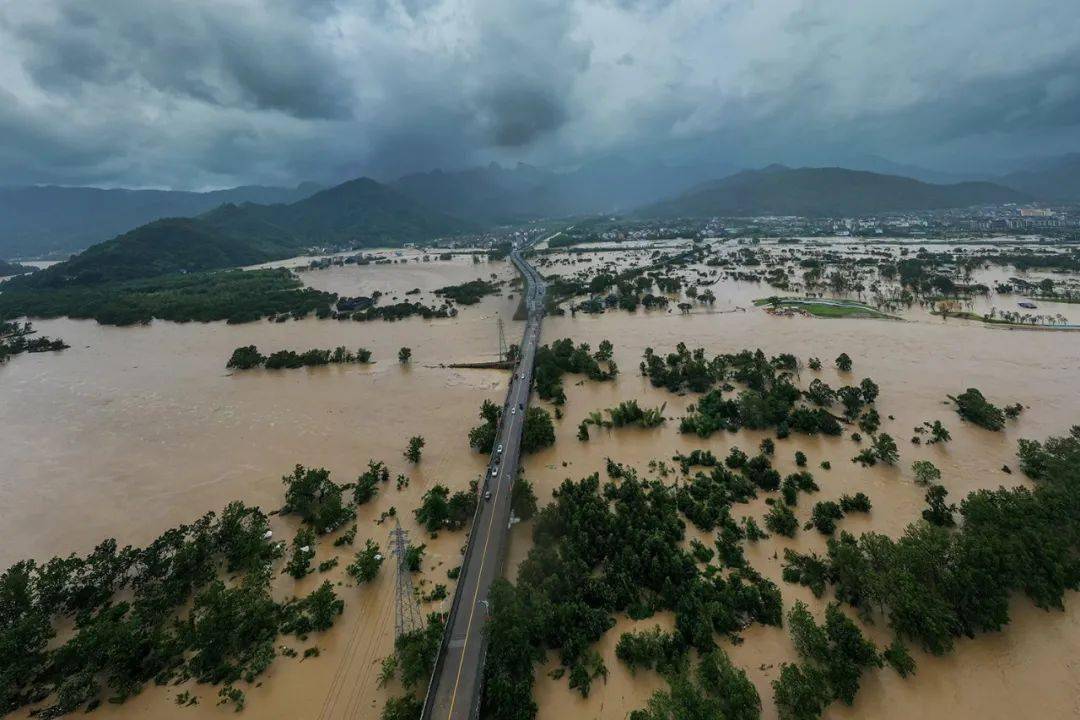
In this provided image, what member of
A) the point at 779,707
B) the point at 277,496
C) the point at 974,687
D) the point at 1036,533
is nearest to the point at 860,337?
the point at 1036,533

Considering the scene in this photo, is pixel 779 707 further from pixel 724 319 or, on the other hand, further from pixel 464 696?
pixel 724 319

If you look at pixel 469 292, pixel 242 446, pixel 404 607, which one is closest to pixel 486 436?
pixel 404 607

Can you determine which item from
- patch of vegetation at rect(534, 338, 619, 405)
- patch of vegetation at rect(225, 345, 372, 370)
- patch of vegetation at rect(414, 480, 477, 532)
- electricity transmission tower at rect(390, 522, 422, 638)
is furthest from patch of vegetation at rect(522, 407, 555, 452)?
patch of vegetation at rect(225, 345, 372, 370)

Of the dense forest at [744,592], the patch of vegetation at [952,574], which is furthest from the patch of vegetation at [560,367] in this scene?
the patch of vegetation at [952,574]

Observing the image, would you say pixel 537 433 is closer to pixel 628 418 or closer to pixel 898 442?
pixel 628 418

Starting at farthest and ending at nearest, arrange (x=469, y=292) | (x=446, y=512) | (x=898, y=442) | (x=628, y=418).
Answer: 1. (x=469, y=292)
2. (x=628, y=418)
3. (x=898, y=442)
4. (x=446, y=512)

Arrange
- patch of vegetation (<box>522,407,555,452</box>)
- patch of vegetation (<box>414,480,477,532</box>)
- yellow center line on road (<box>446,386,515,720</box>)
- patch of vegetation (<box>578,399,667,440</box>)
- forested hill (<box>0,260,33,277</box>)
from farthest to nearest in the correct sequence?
forested hill (<box>0,260,33,277</box>) < patch of vegetation (<box>578,399,667,440</box>) < patch of vegetation (<box>522,407,555,452</box>) < patch of vegetation (<box>414,480,477,532</box>) < yellow center line on road (<box>446,386,515,720</box>)

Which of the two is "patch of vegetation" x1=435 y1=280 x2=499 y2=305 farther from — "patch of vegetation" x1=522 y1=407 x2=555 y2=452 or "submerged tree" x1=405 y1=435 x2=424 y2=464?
"submerged tree" x1=405 y1=435 x2=424 y2=464

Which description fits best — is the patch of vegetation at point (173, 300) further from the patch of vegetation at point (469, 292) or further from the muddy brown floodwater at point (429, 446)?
the patch of vegetation at point (469, 292)

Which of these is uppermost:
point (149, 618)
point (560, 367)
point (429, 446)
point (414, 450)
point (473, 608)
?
point (560, 367)

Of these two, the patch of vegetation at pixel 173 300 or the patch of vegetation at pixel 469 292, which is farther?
the patch of vegetation at pixel 469 292
